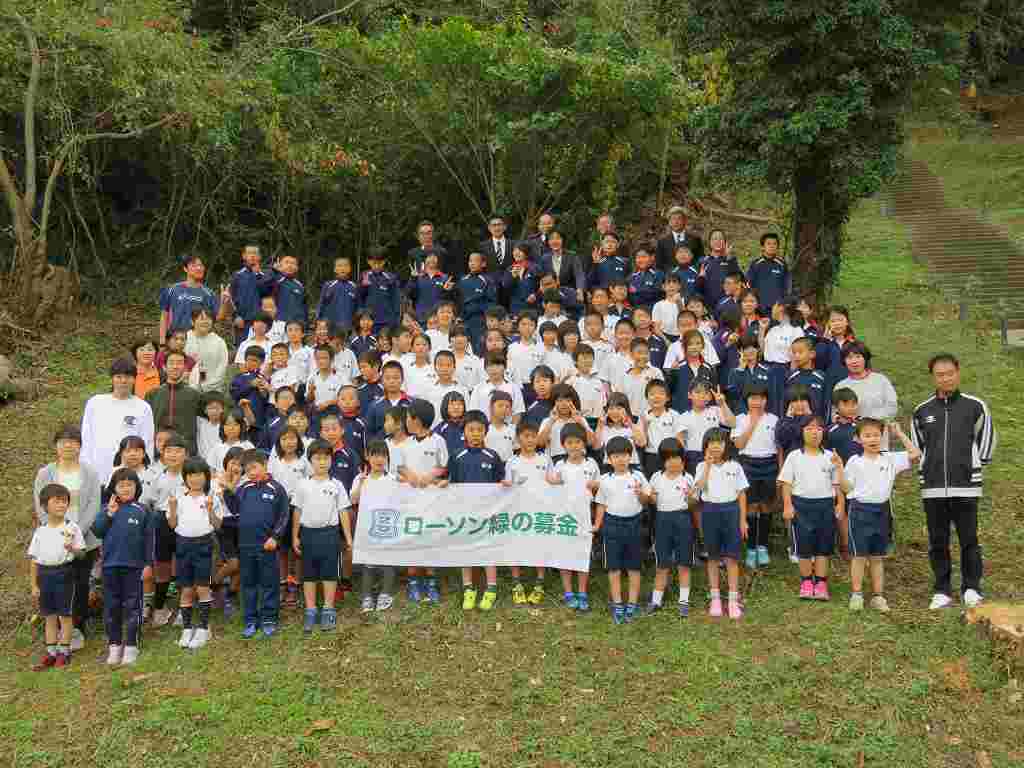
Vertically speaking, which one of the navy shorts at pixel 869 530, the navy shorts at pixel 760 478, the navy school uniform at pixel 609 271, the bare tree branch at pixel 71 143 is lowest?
the navy shorts at pixel 869 530

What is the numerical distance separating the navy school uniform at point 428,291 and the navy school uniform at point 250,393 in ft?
7.63

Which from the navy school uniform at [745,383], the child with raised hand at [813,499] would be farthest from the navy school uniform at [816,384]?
the child with raised hand at [813,499]

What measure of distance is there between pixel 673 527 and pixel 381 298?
4.91 meters

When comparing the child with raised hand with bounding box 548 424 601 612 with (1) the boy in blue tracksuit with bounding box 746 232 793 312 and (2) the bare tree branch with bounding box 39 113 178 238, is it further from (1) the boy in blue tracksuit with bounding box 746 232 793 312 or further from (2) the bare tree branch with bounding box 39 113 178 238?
(2) the bare tree branch with bounding box 39 113 178 238

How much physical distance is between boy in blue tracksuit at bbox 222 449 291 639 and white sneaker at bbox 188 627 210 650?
257mm

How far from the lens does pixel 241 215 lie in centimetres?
1680

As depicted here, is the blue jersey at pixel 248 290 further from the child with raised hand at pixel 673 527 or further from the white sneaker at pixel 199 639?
the child with raised hand at pixel 673 527

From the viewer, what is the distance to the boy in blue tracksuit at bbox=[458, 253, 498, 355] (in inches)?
410

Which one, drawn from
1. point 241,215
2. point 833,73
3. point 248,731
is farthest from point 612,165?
point 248,731

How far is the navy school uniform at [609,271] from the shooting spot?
10.5m

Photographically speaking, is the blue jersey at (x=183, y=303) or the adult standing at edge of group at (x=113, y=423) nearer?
the adult standing at edge of group at (x=113, y=423)

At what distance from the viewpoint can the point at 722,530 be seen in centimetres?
698

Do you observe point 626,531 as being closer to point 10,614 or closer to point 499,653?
point 499,653

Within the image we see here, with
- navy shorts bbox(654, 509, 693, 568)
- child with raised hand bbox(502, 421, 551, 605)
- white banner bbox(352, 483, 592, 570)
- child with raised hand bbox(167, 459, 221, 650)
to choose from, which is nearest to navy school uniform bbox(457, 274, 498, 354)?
child with raised hand bbox(502, 421, 551, 605)
